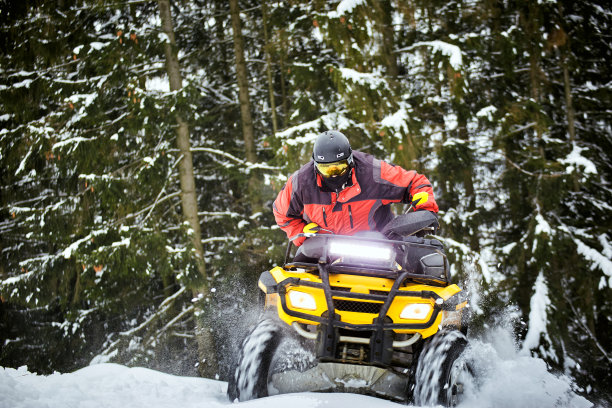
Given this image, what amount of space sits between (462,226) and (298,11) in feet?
20.4

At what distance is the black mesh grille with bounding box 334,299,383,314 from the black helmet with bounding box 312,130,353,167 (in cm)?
119

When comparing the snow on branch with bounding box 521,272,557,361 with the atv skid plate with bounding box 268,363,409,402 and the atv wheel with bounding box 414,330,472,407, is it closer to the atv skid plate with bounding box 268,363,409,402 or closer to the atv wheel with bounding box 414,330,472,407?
the atv wheel with bounding box 414,330,472,407

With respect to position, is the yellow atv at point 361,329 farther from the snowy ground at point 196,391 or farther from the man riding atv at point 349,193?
the man riding atv at point 349,193

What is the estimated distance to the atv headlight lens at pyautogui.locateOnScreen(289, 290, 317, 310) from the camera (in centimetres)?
342

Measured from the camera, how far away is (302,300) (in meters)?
3.47

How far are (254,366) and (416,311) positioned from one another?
→ 1270 mm

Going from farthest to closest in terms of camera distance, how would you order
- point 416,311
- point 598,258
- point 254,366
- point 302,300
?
point 598,258 → point 254,366 → point 302,300 → point 416,311

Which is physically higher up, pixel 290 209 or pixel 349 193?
pixel 349 193

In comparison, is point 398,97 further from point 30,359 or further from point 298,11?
point 30,359

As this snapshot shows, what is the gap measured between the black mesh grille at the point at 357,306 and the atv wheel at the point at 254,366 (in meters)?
0.65

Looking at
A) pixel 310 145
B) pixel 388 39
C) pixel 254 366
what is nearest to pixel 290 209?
pixel 254 366

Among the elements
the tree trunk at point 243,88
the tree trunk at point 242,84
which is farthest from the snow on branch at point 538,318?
the tree trunk at point 242,84

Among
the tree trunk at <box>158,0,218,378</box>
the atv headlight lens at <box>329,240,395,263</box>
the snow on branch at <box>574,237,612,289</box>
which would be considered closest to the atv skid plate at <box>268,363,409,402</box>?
the atv headlight lens at <box>329,240,395,263</box>

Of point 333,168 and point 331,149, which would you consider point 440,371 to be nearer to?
point 333,168
